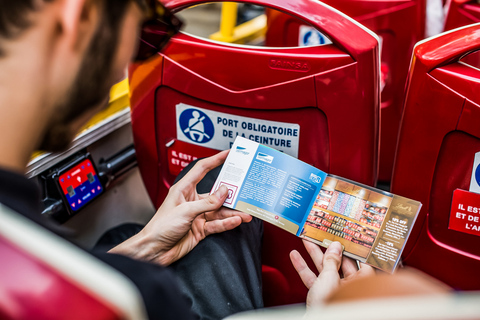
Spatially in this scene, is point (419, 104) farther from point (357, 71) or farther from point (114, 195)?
point (114, 195)

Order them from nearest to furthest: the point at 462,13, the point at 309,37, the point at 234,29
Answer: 1. the point at 462,13
2. the point at 309,37
3. the point at 234,29

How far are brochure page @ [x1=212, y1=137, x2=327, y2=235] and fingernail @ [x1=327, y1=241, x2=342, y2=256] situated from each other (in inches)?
3.8

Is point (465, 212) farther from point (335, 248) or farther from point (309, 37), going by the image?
point (309, 37)

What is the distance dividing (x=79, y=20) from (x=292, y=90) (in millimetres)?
634

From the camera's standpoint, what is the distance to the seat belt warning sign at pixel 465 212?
3.76 feet

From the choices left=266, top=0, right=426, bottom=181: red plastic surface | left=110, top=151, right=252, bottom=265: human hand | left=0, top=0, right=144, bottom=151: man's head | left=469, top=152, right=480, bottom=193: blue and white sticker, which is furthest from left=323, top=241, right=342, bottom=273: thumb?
left=266, top=0, right=426, bottom=181: red plastic surface

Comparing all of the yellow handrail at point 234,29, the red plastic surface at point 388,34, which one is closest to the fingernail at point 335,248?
the red plastic surface at point 388,34

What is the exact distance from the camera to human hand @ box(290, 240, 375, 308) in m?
0.97

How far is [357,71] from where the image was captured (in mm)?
1115

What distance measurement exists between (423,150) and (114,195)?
3.80 ft

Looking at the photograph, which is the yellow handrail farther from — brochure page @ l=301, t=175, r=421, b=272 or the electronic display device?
brochure page @ l=301, t=175, r=421, b=272

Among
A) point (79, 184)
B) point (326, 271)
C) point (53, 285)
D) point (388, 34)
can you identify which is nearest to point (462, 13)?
point (388, 34)

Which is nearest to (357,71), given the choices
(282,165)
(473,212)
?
(282,165)

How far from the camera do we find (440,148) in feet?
3.76
